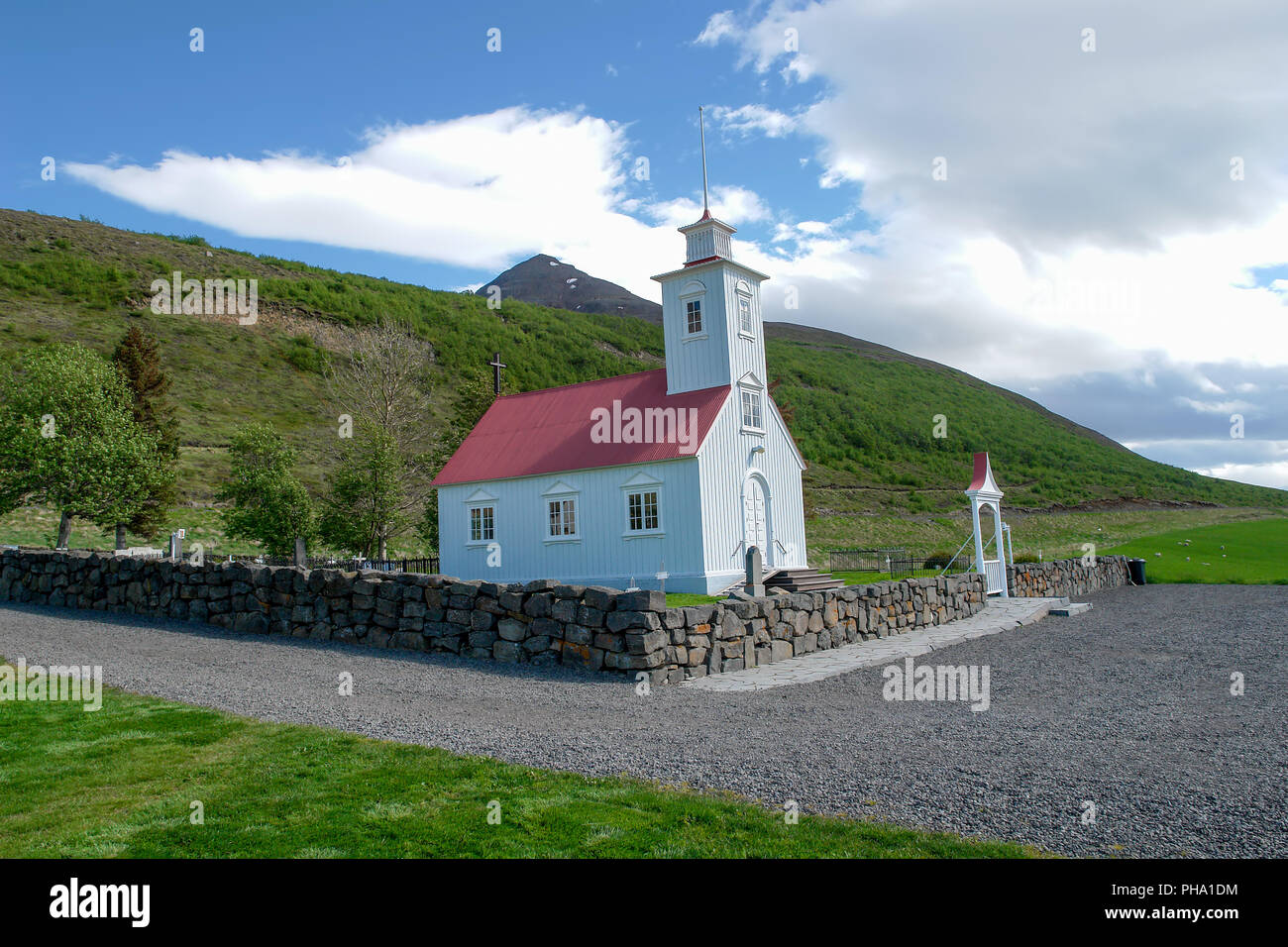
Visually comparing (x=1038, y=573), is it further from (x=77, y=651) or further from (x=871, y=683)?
(x=77, y=651)

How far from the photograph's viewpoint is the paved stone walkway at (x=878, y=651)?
37.3 ft

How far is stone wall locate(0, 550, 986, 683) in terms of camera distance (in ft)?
38.2

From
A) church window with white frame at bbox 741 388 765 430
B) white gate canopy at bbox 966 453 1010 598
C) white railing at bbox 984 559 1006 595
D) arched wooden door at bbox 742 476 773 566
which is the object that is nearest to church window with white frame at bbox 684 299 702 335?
church window with white frame at bbox 741 388 765 430

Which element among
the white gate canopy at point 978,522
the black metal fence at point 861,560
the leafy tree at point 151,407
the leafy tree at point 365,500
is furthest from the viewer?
the leafy tree at point 151,407

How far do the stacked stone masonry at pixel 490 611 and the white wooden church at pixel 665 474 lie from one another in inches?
215

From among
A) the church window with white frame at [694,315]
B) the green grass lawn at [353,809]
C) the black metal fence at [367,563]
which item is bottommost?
the green grass lawn at [353,809]

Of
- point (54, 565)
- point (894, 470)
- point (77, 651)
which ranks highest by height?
point (894, 470)

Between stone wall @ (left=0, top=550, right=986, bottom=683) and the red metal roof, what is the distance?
6.84 metres

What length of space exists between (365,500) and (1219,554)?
32686 mm

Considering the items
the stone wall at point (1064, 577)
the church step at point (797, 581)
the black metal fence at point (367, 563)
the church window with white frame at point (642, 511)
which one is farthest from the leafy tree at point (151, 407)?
the stone wall at point (1064, 577)

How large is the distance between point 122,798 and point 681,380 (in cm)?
1882

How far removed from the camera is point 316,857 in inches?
175

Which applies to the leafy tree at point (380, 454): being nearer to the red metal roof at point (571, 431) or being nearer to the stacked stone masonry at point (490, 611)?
the red metal roof at point (571, 431)

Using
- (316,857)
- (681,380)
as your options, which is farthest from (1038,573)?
(316,857)
